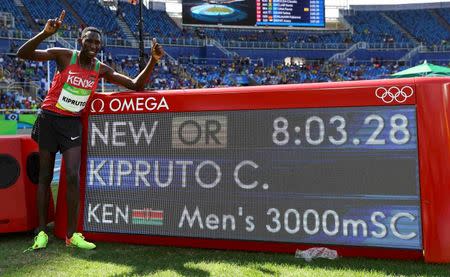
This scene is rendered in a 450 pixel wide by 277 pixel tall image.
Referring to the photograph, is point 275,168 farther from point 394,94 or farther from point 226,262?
point 394,94

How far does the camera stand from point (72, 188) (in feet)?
11.7

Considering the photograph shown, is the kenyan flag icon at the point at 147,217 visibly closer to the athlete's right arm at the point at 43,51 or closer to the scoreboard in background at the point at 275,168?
the scoreboard in background at the point at 275,168

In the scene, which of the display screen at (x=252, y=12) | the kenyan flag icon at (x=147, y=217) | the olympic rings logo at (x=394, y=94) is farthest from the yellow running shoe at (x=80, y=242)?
the display screen at (x=252, y=12)

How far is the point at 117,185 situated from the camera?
3.57m

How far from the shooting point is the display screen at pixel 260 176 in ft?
9.62

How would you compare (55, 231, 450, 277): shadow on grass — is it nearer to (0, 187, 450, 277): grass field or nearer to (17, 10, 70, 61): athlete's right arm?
(0, 187, 450, 277): grass field

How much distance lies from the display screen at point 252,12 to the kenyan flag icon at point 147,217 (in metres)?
37.3

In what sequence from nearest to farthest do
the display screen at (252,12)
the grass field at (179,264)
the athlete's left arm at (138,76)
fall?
1. the grass field at (179,264)
2. the athlete's left arm at (138,76)
3. the display screen at (252,12)

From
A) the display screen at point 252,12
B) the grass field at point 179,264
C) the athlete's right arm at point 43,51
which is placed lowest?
the grass field at point 179,264

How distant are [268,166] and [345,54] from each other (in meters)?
39.4

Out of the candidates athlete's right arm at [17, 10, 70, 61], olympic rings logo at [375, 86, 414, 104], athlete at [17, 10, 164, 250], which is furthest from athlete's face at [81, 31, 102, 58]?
olympic rings logo at [375, 86, 414, 104]

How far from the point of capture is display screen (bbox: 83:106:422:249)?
115 inches

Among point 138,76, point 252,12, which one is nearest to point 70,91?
point 138,76

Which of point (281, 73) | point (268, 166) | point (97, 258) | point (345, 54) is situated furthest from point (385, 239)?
point (345, 54)
